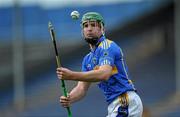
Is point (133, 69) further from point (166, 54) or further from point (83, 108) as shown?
point (83, 108)

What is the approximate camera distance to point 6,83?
848 inches

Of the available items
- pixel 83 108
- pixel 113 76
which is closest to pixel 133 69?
pixel 83 108

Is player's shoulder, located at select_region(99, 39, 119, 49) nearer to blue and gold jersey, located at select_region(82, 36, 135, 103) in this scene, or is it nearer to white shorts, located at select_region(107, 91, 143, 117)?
blue and gold jersey, located at select_region(82, 36, 135, 103)

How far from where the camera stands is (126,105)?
7.14m

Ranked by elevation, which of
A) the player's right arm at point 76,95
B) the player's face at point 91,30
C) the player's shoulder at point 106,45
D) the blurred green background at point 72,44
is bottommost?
the player's right arm at point 76,95

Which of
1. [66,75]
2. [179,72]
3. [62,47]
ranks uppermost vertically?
[62,47]

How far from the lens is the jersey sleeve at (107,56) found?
6867 mm

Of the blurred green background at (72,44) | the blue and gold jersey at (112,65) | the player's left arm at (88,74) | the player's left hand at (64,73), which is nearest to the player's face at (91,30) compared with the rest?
the blue and gold jersey at (112,65)

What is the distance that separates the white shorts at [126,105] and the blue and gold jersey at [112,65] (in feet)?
0.17

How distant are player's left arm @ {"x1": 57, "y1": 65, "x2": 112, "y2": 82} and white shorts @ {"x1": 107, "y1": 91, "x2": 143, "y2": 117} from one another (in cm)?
43

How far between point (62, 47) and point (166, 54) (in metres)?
3.35

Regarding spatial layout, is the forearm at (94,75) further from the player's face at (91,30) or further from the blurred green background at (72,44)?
the blurred green background at (72,44)

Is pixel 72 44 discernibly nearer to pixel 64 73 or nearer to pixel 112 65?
pixel 112 65

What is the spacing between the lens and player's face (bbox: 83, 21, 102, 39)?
22.8 feet
